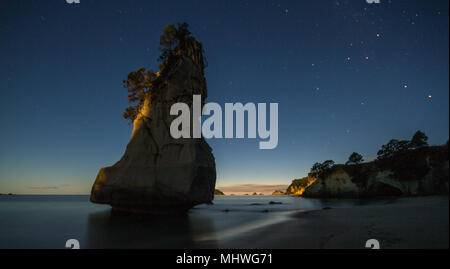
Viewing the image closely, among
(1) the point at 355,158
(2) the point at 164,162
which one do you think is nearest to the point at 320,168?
(1) the point at 355,158

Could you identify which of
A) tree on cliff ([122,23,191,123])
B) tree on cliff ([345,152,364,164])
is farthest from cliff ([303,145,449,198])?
tree on cliff ([122,23,191,123])

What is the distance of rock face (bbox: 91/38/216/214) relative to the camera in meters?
13.8

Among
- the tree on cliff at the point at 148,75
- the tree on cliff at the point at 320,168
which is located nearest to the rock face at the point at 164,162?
the tree on cliff at the point at 148,75

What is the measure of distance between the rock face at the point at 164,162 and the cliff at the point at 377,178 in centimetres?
1497

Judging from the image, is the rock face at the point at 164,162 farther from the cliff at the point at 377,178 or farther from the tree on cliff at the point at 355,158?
the tree on cliff at the point at 355,158

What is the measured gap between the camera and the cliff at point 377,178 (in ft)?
71.9

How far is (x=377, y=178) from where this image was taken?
3878cm

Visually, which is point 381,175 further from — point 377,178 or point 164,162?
point 164,162

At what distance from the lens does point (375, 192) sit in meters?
39.0

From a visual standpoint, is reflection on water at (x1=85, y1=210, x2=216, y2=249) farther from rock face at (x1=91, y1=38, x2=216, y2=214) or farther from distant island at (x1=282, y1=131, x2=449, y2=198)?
distant island at (x1=282, y1=131, x2=449, y2=198)

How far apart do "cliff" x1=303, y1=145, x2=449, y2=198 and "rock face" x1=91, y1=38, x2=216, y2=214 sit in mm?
14975
